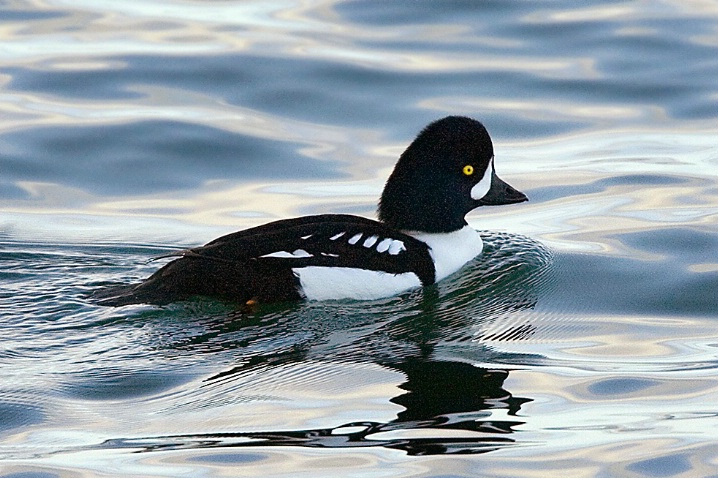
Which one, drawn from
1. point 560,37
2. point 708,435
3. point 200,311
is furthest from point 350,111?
point 708,435

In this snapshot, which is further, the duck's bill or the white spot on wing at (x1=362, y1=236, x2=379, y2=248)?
the duck's bill

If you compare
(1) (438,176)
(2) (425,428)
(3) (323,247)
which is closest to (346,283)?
(3) (323,247)

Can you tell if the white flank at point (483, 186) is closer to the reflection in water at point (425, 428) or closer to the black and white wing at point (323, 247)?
the black and white wing at point (323, 247)

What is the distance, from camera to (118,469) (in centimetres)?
530

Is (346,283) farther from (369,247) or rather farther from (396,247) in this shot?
(396,247)

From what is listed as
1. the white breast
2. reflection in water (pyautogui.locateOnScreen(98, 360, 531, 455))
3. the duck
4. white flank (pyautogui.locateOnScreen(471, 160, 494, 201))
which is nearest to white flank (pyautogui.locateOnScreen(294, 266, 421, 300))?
the duck

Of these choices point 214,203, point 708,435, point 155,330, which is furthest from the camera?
point 214,203

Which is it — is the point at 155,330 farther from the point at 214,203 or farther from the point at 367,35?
the point at 367,35

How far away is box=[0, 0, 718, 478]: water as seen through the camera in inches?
225

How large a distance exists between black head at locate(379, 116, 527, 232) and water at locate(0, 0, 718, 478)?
43 cm

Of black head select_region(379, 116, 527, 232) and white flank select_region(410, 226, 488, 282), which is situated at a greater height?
black head select_region(379, 116, 527, 232)

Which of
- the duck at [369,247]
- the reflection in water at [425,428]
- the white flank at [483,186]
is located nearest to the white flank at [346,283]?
the duck at [369,247]

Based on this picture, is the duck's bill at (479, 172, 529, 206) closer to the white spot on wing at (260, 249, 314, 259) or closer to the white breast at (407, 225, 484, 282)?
the white breast at (407, 225, 484, 282)

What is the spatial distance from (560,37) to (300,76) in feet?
9.90
